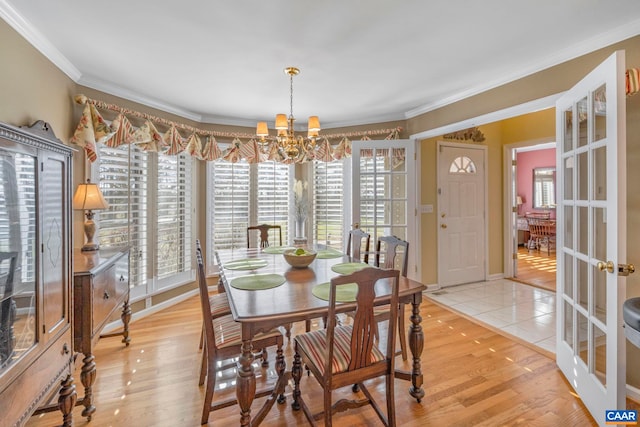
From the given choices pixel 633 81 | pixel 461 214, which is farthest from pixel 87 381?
pixel 461 214

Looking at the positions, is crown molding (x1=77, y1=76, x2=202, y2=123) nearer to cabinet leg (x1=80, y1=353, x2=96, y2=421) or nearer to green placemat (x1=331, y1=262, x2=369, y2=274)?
cabinet leg (x1=80, y1=353, x2=96, y2=421)

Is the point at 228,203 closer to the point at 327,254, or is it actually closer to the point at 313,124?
the point at 327,254

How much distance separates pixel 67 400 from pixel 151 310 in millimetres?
1954

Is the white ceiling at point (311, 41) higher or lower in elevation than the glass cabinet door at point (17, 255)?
higher

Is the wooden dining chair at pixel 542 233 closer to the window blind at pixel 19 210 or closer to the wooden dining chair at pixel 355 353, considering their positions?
the wooden dining chair at pixel 355 353

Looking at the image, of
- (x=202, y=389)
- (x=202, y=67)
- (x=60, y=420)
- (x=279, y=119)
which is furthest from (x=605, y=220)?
(x=60, y=420)

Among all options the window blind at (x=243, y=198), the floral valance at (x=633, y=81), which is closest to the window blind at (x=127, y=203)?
the window blind at (x=243, y=198)

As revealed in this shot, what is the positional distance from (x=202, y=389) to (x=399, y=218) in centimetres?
293

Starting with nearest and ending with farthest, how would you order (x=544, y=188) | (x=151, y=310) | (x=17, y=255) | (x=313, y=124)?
1. (x=17, y=255)
2. (x=313, y=124)
3. (x=151, y=310)
4. (x=544, y=188)

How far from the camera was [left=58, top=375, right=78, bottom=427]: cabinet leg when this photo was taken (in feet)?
5.30

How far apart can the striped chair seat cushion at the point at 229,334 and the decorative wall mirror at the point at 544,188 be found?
8351 mm

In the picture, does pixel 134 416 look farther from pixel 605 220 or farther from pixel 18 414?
pixel 605 220

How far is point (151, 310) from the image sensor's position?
3486 millimetres

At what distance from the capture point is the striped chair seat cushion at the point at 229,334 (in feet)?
5.97
